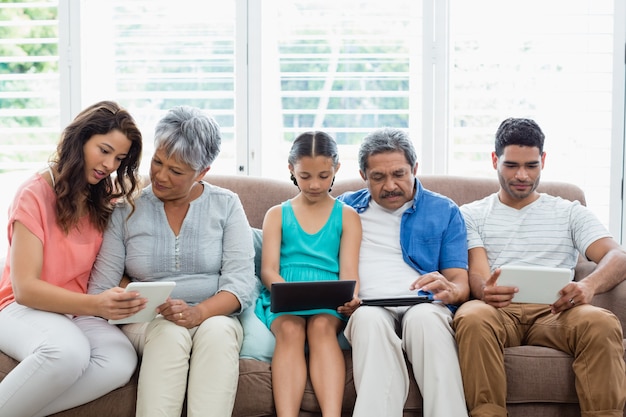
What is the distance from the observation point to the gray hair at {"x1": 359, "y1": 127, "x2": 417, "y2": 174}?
245 cm

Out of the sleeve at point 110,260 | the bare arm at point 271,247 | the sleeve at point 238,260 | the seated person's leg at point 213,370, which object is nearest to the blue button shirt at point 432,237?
the bare arm at point 271,247

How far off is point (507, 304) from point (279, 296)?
702mm

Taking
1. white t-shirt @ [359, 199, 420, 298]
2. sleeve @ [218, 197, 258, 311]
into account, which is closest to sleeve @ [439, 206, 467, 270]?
white t-shirt @ [359, 199, 420, 298]

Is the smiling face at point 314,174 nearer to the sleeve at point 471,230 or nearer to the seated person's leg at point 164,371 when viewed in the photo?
the sleeve at point 471,230

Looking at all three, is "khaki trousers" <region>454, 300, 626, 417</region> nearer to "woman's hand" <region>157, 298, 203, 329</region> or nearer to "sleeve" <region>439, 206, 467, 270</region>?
"sleeve" <region>439, 206, 467, 270</region>

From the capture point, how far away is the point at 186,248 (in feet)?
7.47

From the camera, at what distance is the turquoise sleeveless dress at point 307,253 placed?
241cm

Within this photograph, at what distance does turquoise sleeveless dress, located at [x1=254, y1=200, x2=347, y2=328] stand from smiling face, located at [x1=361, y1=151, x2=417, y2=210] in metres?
0.16

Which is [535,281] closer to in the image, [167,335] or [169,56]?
[167,335]

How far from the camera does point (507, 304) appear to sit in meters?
2.20

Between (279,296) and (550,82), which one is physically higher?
(550,82)

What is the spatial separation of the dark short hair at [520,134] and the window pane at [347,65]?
786mm

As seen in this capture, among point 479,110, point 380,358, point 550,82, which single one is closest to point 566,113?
point 550,82

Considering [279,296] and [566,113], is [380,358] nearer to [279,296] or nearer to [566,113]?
[279,296]
